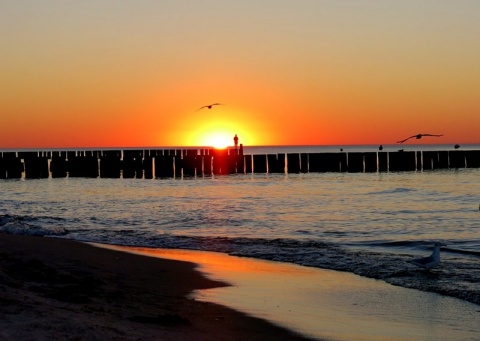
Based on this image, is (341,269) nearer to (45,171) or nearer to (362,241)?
(362,241)

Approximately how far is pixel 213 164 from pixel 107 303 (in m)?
45.2

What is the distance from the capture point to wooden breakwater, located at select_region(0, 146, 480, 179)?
48.4 meters

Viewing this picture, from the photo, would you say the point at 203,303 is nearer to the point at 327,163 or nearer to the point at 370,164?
the point at 327,163

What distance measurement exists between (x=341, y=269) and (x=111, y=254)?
13.4 feet

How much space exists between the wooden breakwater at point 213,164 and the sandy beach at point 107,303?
3739 cm

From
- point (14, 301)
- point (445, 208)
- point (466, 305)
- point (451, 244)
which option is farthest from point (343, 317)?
point (445, 208)

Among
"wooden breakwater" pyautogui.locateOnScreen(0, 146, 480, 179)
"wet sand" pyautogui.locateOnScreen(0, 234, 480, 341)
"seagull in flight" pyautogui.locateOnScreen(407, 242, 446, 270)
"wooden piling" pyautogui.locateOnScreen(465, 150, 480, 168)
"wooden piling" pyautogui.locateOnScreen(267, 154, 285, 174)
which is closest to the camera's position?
"wet sand" pyautogui.locateOnScreen(0, 234, 480, 341)

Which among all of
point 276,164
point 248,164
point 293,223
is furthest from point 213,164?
point 293,223

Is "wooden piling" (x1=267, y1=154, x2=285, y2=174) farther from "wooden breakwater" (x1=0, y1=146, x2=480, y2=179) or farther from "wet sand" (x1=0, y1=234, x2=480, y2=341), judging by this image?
"wet sand" (x1=0, y1=234, x2=480, y2=341)

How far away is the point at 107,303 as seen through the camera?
7.72 m

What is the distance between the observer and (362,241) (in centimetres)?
1544

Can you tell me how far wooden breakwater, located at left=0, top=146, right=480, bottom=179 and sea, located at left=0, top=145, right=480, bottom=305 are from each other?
12668 mm

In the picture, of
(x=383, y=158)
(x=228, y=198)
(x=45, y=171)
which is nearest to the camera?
(x=228, y=198)

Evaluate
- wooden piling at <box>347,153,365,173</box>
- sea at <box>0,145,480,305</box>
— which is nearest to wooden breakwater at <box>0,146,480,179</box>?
wooden piling at <box>347,153,365,173</box>
